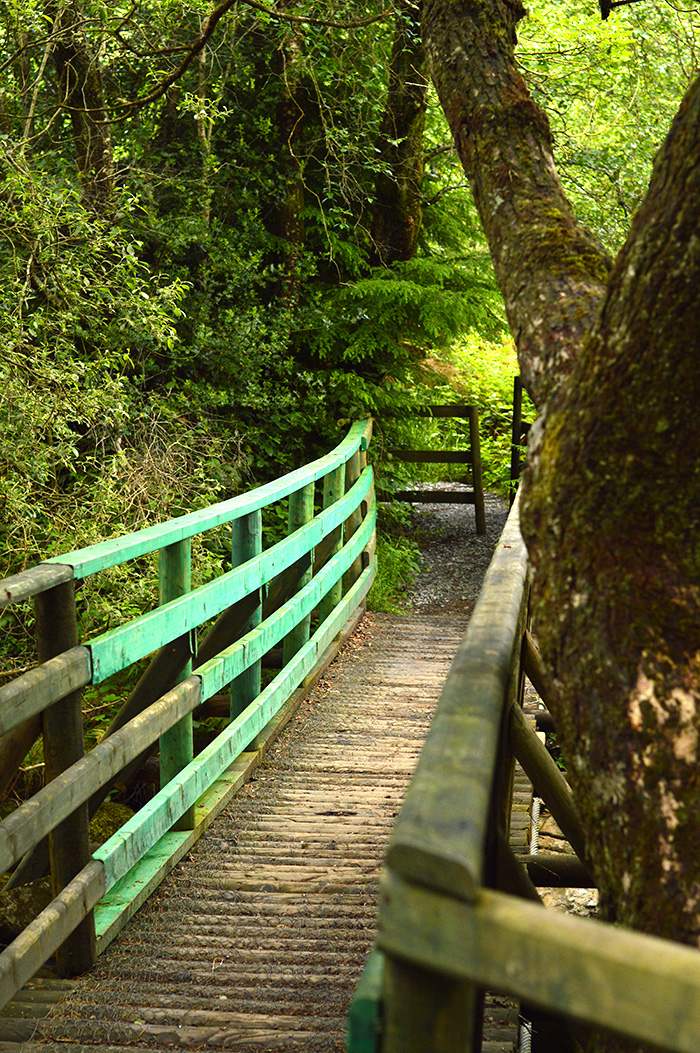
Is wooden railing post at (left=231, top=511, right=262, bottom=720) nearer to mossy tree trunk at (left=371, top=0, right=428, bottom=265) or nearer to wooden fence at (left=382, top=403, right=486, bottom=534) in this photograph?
mossy tree trunk at (left=371, top=0, right=428, bottom=265)

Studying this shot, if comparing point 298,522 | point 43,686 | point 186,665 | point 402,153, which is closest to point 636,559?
point 43,686

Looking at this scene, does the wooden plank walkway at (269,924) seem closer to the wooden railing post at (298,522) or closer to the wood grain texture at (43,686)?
the wooden railing post at (298,522)

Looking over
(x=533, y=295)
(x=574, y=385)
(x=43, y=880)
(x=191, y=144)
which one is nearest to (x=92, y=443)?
(x=191, y=144)

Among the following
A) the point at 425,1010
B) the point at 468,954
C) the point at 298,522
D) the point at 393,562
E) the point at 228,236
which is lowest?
the point at 393,562

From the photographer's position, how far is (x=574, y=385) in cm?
193

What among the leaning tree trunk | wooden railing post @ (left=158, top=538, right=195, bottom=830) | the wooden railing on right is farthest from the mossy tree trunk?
the wooden railing on right

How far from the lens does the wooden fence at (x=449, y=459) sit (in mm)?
12047

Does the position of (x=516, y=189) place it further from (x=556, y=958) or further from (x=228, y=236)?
(x=228, y=236)

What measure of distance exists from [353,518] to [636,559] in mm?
6371

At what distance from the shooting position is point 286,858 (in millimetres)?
3963

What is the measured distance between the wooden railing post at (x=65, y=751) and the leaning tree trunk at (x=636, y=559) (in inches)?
57.7

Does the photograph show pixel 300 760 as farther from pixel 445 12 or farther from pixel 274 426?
pixel 274 426

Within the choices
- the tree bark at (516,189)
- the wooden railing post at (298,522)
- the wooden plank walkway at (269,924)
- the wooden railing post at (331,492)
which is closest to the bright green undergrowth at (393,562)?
the wooden railing post at (331,492)

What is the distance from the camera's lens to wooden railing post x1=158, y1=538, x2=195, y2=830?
3.68 meters
